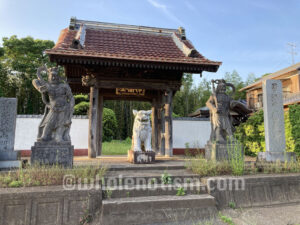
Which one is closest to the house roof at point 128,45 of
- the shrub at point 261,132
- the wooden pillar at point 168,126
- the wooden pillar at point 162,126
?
the wooden pillar at point 168,126

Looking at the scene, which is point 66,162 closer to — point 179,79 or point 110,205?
point 110,205

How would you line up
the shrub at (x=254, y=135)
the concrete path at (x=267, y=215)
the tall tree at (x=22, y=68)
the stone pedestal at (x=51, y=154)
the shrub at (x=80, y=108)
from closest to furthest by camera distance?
1. the concrete path at (x=267, y=215)
2. the stone pedestal at (x=51, y=154)
3. the shrub at (x=254, y=135)
4. the shrub at (x=80, y=108)
5. the tall tree at (x=22, y=68)

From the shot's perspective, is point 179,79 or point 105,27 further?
point 105,27

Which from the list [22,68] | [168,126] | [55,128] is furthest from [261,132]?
[22,68]

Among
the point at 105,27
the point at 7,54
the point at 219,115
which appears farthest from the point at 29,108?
the point at 219,115

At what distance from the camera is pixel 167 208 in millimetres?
3205

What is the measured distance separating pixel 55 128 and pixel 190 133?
6.77m

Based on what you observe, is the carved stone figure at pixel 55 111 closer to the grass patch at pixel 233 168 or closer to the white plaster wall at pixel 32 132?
the grass patch at pixel 233 168

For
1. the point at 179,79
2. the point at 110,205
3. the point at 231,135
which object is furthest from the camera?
the point at 179,79

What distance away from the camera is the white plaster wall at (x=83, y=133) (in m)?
8.25

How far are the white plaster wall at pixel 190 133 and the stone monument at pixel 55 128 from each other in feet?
19.6

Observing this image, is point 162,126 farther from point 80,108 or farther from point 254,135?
point 80,108

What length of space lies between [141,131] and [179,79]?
3394mm

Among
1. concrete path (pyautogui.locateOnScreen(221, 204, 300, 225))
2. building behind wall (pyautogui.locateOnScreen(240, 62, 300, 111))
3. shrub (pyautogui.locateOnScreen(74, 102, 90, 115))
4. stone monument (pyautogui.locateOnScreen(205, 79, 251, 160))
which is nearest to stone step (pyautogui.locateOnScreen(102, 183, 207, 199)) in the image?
concrete path (pyautogui.locateOnScreen(221, 204, 300, 225))
